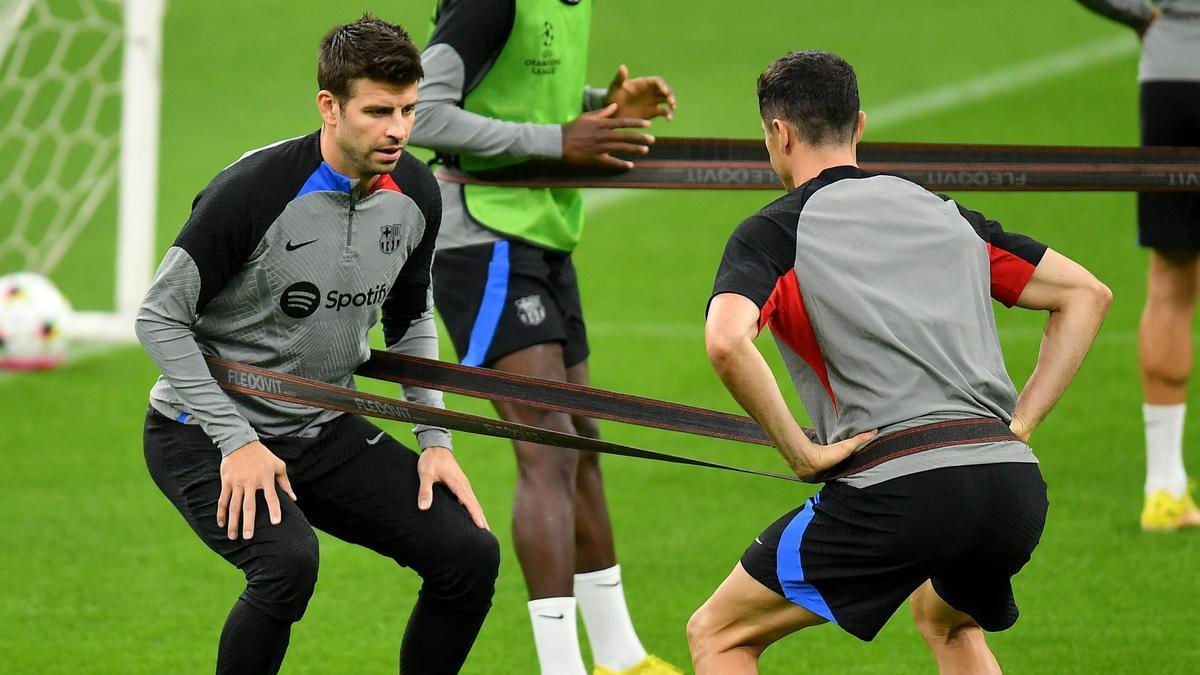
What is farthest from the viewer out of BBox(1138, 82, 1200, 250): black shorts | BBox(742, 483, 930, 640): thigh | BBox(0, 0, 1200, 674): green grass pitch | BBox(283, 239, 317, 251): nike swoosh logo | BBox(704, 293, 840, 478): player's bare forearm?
BBox(1138, 82, 1200, 250): black shorts

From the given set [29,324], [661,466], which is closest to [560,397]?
[661,466]

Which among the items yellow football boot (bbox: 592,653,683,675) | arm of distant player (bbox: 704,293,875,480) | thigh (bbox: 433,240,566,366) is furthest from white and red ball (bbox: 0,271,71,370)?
arm of distant player (bbox: 704,293,875,480)

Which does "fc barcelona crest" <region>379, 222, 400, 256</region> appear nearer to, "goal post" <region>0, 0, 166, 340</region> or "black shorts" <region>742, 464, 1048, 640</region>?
"black shorts" <region>742, 464, 1048, 640</region>

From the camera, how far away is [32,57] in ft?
42.5

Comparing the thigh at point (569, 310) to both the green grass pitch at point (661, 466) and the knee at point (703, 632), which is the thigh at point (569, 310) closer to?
the green grass pitch at point (661, 466)

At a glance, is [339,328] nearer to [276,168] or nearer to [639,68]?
[276,168]

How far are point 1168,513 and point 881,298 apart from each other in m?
3.15

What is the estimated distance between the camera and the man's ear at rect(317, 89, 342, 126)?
3783mm

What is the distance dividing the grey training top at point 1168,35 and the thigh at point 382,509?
121 inches

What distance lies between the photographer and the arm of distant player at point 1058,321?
3.54 m

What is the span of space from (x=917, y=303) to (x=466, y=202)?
1.80 m

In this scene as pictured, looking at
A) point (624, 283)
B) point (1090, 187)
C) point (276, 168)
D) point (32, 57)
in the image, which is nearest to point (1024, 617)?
point (1090, 187)

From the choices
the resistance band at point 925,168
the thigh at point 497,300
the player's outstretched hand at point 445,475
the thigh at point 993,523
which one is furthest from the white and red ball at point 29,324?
the thigh at point 993,523

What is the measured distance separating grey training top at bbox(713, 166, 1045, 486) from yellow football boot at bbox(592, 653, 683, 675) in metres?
1.55
